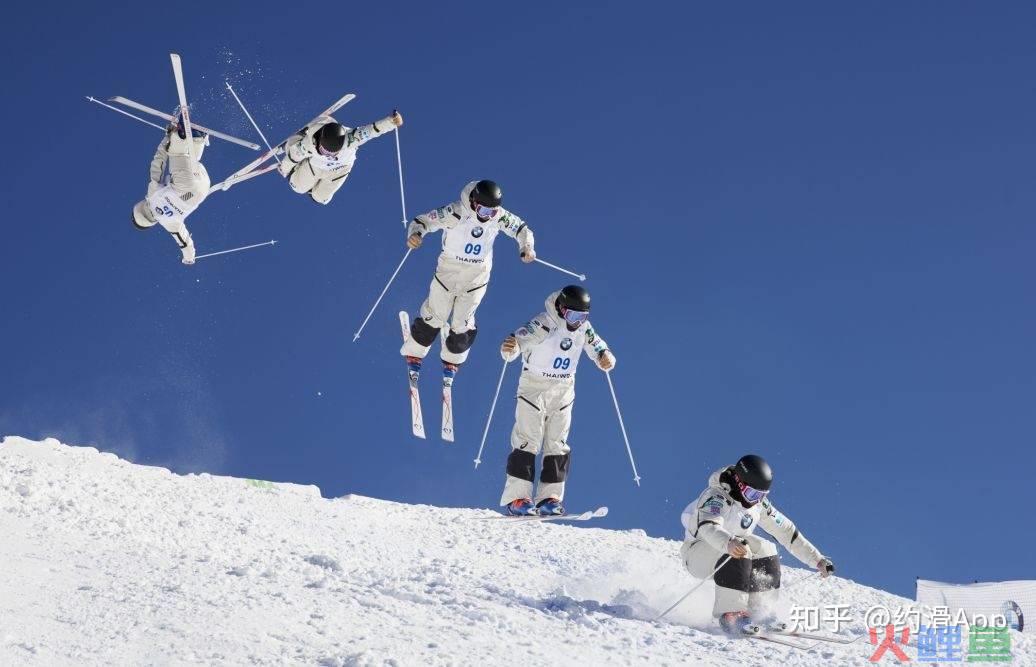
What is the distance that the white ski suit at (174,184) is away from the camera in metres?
12.2

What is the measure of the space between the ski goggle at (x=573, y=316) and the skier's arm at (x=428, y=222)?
→ 72.8 inches

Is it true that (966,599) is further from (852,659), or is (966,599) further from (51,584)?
(51,584)

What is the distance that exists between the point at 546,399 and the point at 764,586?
3.87 meters

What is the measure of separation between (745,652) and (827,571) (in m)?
1.49

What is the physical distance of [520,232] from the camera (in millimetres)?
12422

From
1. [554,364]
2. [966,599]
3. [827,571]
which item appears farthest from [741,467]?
[966,599]

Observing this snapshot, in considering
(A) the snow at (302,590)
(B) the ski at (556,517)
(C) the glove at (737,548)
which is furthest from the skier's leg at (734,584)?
(B) the ski at (556,517)

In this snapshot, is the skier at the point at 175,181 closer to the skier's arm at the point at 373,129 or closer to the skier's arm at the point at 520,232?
the skier's arm at the point at 373,129

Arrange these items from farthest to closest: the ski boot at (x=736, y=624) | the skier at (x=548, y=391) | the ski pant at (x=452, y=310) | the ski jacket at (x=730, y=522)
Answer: the ski pant at (x=452, y=310), the skier at (x=548, y=391), the ski jacket at (x=730, y=522), the ski boot at (x=736, y=624)

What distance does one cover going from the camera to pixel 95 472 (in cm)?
1120

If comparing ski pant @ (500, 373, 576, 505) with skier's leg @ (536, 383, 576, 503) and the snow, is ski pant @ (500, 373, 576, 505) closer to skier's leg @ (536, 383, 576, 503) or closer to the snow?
skier's leg @ (536, 383, 576, 503)

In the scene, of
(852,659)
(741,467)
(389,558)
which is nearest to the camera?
(852,659)

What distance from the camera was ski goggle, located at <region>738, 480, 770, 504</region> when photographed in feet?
29.1

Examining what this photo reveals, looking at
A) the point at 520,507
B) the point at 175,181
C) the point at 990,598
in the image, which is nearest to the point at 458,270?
the point at 520,507
